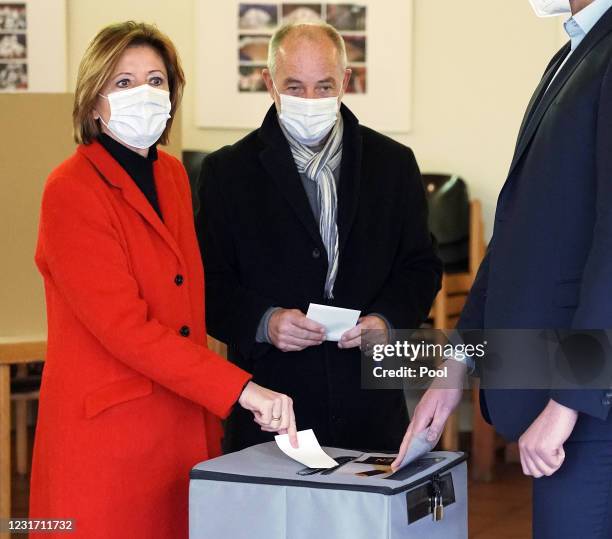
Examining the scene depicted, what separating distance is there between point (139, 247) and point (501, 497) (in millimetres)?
2908

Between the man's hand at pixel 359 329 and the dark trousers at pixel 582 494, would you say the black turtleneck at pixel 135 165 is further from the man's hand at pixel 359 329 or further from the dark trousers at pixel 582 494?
the dark trousers at pixel 582 494

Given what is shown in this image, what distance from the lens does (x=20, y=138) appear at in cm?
334

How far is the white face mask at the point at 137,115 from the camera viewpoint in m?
2.19

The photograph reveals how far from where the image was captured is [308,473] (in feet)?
6.26

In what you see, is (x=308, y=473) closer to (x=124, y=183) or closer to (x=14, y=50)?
(x=124, y=183)

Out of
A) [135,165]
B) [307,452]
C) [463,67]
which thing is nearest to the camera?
[307,452]

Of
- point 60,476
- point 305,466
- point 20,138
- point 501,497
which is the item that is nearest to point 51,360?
point 60,476

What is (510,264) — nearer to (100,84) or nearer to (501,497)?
(100,84)

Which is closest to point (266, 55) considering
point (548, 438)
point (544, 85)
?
point (544, 85)

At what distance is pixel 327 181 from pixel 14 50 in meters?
3.28

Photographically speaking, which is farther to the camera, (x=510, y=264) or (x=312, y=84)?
(x=312, y=84)

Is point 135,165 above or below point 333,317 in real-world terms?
above

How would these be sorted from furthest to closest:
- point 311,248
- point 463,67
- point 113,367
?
point 463,67
point 311,248
point 113,367

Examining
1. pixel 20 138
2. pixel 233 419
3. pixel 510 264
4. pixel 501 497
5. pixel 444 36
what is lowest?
pixel 501 497
